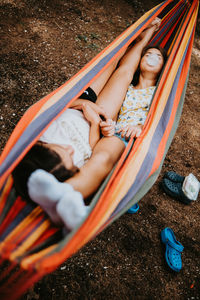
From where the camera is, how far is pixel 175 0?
1.88 m

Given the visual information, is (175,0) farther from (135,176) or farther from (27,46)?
(135,176)

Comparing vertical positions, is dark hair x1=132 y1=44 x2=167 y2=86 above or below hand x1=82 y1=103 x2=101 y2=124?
above

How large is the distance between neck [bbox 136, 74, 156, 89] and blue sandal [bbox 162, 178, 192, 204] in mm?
842

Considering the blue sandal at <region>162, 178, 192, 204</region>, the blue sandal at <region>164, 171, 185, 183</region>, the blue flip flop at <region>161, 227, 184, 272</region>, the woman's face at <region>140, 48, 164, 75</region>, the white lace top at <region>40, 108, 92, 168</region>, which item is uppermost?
the woman's face at <region>140, 48, 164, 75</region>

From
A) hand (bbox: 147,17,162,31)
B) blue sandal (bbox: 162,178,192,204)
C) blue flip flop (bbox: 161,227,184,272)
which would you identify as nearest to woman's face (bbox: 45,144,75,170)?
blue flip flop (bbox: 161,227,184,272)

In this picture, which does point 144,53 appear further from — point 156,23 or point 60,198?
point 60,198

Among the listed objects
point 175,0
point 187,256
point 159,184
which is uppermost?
point 175,0

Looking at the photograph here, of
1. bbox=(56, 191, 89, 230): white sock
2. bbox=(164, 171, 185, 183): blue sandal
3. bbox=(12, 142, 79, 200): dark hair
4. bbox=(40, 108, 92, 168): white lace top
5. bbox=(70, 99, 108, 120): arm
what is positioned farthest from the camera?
bbox=(164, 171, 185, 183): blue sandal

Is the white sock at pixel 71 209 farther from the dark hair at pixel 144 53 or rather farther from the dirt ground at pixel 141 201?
the dark hair at pixel 144 53

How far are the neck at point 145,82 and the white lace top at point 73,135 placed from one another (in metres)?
0.77

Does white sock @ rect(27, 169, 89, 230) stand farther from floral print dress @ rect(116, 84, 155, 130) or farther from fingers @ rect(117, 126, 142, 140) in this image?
floral print dress @ rect(116, 84, 155, 130)

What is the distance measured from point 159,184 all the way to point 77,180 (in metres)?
1.13

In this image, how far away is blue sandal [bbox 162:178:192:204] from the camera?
5.64ft

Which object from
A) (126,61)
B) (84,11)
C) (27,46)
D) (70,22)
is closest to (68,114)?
(126,61)
